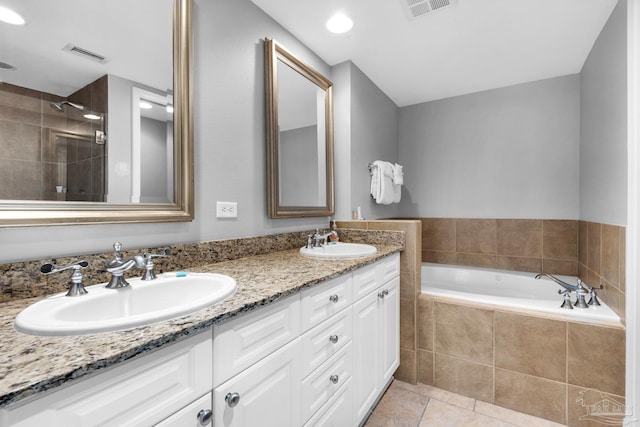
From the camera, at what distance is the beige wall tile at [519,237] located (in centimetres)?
267

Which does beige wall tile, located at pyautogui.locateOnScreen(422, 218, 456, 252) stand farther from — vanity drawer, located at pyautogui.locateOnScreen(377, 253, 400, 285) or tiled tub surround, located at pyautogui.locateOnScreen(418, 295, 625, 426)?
vanity drawer, located at pyautogui.locateOnScreen(377, 253, 400, 285)

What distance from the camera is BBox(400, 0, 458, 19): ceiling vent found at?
1668mm

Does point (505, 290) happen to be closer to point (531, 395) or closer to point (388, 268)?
point (531, 395)

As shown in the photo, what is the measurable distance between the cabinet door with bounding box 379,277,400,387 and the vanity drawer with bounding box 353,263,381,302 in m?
0.13

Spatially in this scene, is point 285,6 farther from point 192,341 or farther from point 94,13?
point 192,341

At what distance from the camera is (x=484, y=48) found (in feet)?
7.03

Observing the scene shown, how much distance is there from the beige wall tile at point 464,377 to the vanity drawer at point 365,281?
803mm

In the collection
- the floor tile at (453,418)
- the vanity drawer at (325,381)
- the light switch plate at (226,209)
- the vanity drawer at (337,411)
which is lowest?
the floor tile at (453,418)

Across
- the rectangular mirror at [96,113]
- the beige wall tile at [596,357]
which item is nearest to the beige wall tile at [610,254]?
the beige wall tile at [596,357]

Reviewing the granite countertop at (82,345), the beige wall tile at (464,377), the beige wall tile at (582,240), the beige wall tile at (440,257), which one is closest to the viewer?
the granite countertop at (82,345)

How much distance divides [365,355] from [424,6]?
1980mm

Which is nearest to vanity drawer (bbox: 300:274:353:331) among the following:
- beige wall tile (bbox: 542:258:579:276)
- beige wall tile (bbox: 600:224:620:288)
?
beige wall tile (bbox: 600:224:620:288)

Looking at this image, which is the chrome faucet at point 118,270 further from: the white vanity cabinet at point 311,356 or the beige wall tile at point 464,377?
the beige wall tile at point 464,377

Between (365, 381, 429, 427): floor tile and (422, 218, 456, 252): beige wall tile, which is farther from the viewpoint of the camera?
(422, 218, 456, 252): beige wall tile
